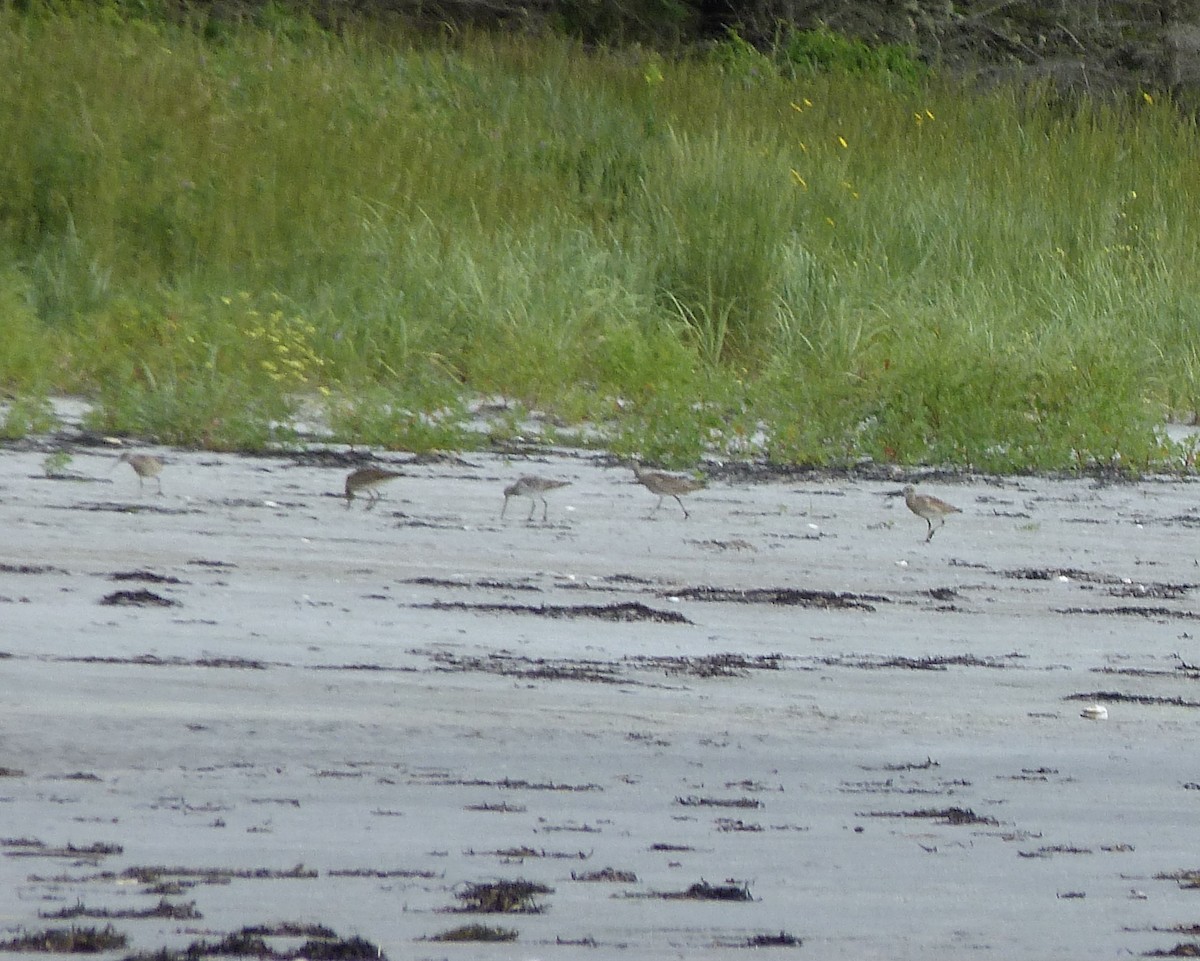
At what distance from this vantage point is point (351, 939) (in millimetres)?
2590

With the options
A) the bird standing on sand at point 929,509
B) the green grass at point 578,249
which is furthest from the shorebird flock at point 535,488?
the green grass at point 578,249

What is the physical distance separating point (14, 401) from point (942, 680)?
400 cm

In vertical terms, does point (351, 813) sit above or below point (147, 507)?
above

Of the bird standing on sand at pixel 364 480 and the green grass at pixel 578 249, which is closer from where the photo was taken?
the bird standing on sand at pixel 364 480

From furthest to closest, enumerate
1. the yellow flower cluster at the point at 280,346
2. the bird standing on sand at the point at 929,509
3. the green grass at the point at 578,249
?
the yellow flower cluster at the point at 280,346, the green grass at the point at 578,249, the bird standing on sand at the point at 929,509

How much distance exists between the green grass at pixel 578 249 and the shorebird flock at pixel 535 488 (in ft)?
3.00

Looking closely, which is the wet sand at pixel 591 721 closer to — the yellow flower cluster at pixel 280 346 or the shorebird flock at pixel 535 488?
the shorebird flock at pixel 535 488

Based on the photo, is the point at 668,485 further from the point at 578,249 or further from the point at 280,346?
the point at 578,249

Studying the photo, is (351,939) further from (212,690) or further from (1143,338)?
(1143,338)

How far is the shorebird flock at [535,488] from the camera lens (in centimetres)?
591

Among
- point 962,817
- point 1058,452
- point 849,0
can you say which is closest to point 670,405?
point 1058,452

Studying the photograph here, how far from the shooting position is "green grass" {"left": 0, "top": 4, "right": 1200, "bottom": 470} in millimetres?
7707

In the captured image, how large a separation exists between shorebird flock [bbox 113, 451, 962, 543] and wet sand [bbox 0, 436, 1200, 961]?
0.07 metres

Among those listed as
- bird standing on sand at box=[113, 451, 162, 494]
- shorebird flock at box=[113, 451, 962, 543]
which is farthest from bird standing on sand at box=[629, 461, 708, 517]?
bird standing on sand at box=[113, 451, 162, 494]
